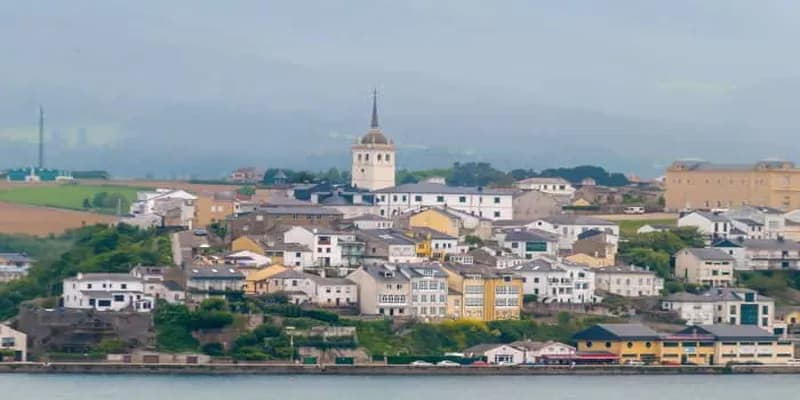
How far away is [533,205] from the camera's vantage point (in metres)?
52.3

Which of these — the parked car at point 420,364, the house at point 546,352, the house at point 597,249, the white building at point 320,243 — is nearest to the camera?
the parked car at point 420,364

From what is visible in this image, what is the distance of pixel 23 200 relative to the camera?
59438mm

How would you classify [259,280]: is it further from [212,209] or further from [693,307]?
[693,307]

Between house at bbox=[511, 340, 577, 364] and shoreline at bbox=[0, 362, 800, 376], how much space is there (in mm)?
213

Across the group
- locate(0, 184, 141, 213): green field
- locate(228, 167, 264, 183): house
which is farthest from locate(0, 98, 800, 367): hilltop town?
locate(228, 167, 264, 183): house

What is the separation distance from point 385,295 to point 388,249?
7.92 feet

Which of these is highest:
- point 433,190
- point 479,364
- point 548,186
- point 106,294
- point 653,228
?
point 548,186

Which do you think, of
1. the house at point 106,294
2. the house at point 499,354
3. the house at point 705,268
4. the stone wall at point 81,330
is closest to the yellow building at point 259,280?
the house at point 106,294

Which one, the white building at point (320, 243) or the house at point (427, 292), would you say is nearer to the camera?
the house at point (427, 292)

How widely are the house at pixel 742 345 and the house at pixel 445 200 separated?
8088mm

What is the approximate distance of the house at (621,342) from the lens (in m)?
42.5

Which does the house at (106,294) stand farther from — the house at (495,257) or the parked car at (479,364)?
the house at (495,257)

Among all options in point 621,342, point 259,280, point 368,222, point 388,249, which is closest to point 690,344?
point 621,342

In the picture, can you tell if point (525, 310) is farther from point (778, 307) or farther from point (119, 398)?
point (119, 398)
